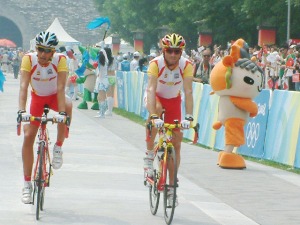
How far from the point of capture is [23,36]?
10825 centimetres

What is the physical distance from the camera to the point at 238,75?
1656cm

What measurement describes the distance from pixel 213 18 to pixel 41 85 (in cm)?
3854

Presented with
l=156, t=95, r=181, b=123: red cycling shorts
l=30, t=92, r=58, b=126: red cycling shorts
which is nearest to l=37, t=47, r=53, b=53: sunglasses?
l=30, t=92, r=58, b=126: red cycling shorts

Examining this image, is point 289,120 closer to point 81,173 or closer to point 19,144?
point 81,173

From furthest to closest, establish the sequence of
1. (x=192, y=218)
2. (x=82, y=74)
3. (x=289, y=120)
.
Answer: (x=82, y=74), (x=289, y=120), (x=192, y=218)

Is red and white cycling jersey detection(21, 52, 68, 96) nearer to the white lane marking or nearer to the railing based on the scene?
the white lane marking

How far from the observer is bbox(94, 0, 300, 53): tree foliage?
138ft

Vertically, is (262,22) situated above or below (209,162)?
above

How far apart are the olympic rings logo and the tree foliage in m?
17.6

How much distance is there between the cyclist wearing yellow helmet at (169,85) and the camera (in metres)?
11.4

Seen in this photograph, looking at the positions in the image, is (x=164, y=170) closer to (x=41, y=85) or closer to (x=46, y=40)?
(x=41, y=85)

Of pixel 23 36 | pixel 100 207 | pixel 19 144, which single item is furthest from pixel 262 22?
pixel 23 36

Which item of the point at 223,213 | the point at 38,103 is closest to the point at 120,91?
the point at 223,213

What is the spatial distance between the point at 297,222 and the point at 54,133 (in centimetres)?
1093
